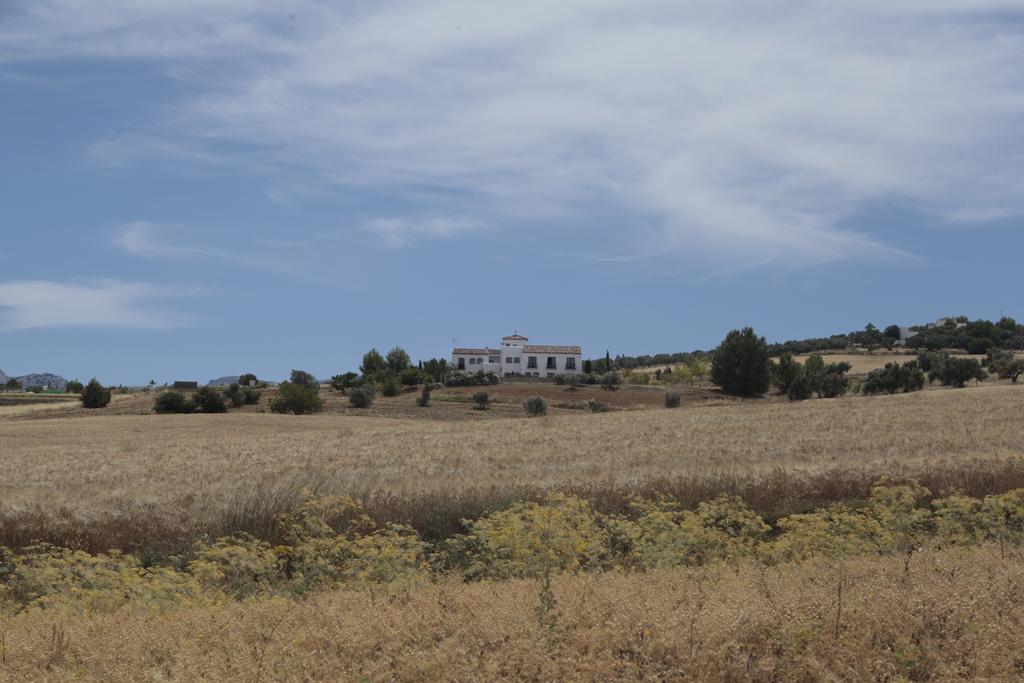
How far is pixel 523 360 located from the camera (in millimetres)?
129500

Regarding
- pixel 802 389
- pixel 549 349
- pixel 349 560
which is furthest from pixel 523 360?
pixel 349 560

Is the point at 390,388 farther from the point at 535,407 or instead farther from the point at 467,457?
the point at 467,457

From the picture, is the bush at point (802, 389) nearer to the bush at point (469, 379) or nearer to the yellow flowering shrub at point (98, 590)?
the bush at point (469, 379)

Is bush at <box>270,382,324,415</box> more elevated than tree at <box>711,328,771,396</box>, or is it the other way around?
tree at <box>711,328,771,396</box>

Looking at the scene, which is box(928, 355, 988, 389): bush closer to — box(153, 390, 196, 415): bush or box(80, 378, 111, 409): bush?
box(153, 390, 196, 415): bush

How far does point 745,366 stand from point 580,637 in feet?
313

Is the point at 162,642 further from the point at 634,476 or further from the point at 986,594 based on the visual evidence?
the point at 634,476

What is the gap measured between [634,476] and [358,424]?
35.6 meters

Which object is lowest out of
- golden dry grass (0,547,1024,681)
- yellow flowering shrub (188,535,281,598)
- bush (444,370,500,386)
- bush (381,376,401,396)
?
yellow flowering shrub (188,535,281,598)

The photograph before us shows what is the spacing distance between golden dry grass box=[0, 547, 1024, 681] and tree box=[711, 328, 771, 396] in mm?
92524

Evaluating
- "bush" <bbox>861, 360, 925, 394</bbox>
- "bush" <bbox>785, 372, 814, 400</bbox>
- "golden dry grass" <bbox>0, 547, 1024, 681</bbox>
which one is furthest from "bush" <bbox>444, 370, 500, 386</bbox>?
"golden dry grass" <bbox>0, 547, 1024, 681</bbox>

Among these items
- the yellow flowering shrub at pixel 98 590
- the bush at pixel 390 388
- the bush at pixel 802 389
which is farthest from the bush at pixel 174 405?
the yellow flowering shrub at pixel 98 590

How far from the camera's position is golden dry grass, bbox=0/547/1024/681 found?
789 centimetres

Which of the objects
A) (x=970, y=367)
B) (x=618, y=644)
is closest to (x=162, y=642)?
(x=618, y=644)
